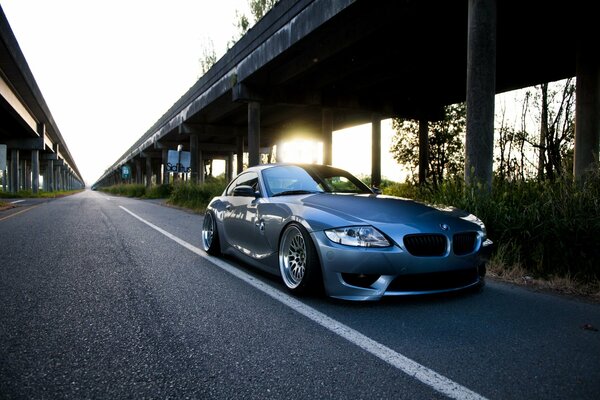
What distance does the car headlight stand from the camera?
3.41 m

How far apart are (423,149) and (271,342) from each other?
17.1 m

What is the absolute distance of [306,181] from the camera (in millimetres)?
4977

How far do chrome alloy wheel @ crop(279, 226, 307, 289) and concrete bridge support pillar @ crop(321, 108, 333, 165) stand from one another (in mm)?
15744

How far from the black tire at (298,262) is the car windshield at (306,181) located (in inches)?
30.4

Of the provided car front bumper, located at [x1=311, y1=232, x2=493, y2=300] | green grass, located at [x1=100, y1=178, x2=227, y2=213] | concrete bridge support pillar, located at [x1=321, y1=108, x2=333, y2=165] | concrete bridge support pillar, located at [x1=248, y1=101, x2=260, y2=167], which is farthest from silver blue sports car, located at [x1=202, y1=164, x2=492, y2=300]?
concrete bridge support pillar, located at [x1=321, y1=108, x2=333, y2=165]

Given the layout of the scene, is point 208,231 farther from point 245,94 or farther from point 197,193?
point 197,193

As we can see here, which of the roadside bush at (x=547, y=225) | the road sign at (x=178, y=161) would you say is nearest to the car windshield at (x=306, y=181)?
the roadside bush at (x=547, y=225)

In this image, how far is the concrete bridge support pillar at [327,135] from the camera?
19859 millimetres

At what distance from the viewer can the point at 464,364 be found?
248 centimetres

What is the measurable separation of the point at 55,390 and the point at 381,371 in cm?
171

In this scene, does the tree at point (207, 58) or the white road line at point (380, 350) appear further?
the tree at point (207, 58)

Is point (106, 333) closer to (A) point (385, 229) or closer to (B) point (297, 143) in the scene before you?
(A) point (385, 229)

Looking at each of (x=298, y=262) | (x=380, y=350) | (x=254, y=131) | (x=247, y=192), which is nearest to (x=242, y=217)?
(x=247, y=192)

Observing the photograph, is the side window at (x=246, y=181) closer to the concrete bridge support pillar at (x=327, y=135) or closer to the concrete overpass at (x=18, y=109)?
the concrete bridge support pillar at (x=327, y=135)
